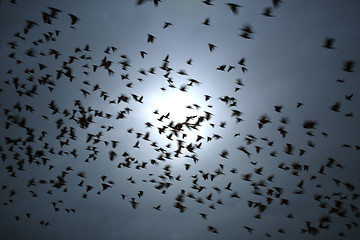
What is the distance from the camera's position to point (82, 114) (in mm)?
18828

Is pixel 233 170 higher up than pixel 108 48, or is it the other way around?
pixel 108 48

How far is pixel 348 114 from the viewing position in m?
17.7

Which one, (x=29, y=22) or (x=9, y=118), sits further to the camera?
(x=9, y=118)

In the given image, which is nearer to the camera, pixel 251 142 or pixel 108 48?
pixel 108 48

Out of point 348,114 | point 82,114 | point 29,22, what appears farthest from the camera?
point 82,114

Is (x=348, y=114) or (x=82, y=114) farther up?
(x=348, y=114)

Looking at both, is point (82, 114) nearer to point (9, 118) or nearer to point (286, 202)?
point (9, 118)

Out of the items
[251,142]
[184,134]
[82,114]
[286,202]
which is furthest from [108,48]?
[286,202]

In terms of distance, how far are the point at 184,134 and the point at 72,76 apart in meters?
9.38

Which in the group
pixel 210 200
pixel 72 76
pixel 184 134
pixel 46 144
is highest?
pixel 72 76

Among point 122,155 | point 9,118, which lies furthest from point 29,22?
point 122,155

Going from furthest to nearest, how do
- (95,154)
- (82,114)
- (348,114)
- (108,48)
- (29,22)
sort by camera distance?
1. (95,154)
2. (82,114)
3. (348,114)
4. (108,48)
5. (29,22)

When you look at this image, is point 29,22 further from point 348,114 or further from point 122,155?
point 348,114

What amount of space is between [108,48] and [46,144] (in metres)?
10.2
